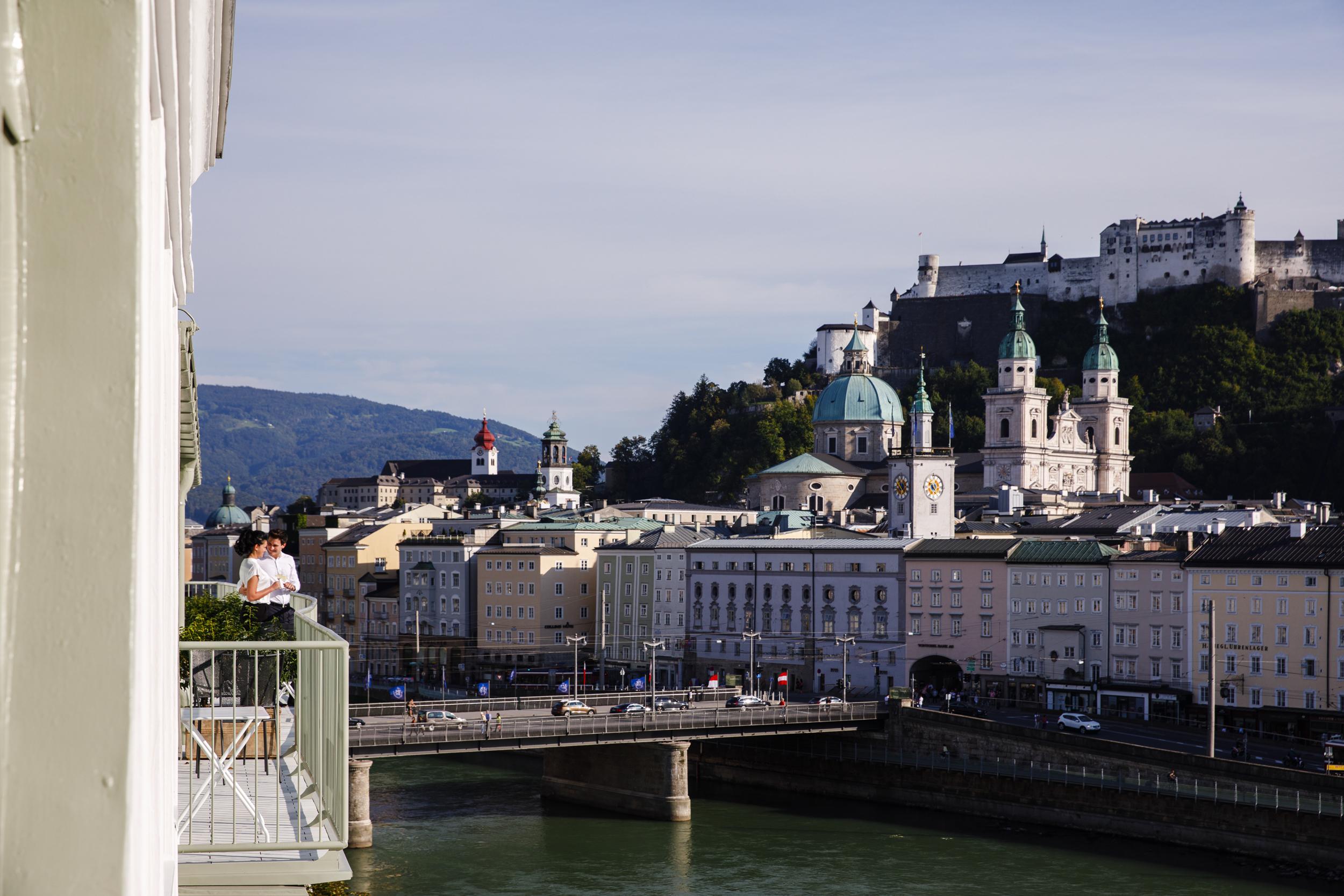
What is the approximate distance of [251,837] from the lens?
17.3ft

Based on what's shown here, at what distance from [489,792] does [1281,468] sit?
59.6 metres

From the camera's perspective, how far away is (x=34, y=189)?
1184mm

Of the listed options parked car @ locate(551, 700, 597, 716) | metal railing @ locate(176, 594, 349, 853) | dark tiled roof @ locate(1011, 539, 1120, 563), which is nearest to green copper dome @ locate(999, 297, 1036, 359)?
dark tiled roof @ locate(1011, 539, 1120, 563)

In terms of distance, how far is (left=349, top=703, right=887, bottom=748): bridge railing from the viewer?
126 feet

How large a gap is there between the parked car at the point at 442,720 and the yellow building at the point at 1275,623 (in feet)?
60.0

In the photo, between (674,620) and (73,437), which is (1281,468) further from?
(73,437)

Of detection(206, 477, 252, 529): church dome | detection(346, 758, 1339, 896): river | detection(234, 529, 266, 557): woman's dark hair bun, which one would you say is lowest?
detection(346, 758, 1339, 896): river

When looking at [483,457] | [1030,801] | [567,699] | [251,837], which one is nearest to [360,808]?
[567,699]

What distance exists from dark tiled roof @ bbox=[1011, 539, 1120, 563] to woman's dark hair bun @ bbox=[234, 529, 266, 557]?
45.4m

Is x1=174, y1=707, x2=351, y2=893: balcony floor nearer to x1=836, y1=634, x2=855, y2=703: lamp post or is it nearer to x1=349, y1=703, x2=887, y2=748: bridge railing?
x1=349, y1=703, x2=887, y2=748: bridge railing

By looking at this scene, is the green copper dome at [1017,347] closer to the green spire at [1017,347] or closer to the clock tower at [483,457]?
the green spire at [1017,347]

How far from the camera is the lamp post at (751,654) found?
2230 inches

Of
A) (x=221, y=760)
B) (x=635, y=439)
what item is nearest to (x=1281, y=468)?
(x=635, y=439)

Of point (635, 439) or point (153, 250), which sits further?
point (635, 439)
